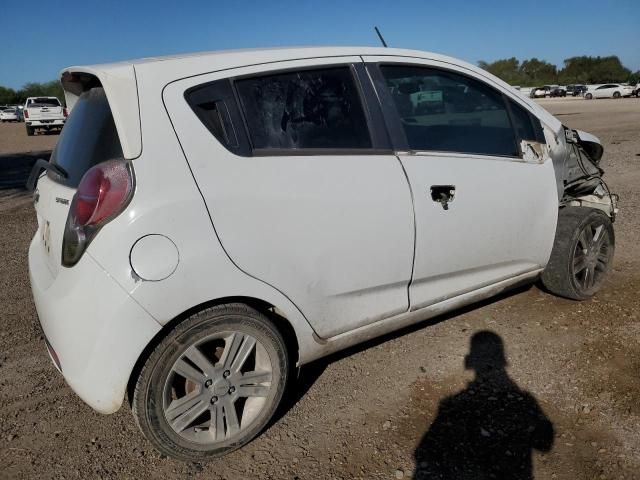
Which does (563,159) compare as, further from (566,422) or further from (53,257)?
(53,257)

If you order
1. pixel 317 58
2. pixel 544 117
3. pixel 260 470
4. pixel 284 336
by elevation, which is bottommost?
pixel 260 470

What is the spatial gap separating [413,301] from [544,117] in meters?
1.72

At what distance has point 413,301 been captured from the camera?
9.48ft

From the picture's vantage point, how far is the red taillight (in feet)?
6.78

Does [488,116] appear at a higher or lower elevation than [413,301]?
higher

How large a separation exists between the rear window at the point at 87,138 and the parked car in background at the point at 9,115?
1957 inches

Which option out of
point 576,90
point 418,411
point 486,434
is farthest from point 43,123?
point 576,90

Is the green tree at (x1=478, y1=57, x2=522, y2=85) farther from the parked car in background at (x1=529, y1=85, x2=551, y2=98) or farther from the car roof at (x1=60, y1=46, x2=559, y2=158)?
the car roof at (x1=60, y1=46, x2=559, y2=158)

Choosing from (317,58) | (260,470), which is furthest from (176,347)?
(317,58)

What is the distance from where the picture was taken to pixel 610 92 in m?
52.1

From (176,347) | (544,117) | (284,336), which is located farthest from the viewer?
(544,117)

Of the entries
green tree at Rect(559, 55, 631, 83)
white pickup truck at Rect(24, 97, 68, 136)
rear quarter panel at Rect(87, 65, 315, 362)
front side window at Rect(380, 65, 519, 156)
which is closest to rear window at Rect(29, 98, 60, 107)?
white pickup truck at Rect(24, 97, 68, 136)

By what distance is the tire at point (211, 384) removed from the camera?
7.21ft

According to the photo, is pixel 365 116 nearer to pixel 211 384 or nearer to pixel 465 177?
pixel 465 177
